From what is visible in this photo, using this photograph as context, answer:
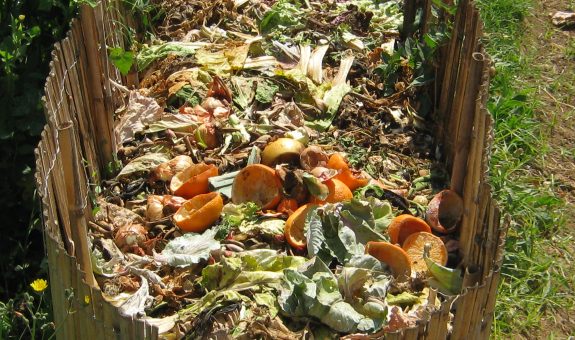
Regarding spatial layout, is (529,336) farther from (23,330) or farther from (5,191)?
(5,191)

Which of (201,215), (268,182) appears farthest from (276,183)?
(201,215)

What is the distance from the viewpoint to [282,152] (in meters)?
4.91

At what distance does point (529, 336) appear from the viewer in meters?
4.32

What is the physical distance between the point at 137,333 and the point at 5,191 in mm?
1865

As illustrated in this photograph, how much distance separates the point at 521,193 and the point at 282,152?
1.33 m

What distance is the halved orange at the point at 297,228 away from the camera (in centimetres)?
445

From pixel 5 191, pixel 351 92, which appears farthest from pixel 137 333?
pixel 351 92

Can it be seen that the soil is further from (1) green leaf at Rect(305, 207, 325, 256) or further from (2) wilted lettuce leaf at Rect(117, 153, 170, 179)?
(2) wilted lettuce leaf at Rect(117, 153, 170, 179)

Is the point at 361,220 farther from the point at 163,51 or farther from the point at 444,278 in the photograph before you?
the point at 163,51

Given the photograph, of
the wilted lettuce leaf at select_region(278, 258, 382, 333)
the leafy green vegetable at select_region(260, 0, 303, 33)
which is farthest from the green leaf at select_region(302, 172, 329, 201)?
the leafy green vegetable at select_region(260, 0, 303, 33)

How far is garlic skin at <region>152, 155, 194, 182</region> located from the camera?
4930 mm

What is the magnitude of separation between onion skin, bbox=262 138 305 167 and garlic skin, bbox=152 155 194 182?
44 centimetres

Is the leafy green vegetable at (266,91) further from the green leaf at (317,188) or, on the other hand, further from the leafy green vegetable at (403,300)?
the leafy green vegetable at (403,300)

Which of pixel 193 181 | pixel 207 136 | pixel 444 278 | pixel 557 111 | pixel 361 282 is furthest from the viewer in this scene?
pixel 557 111
